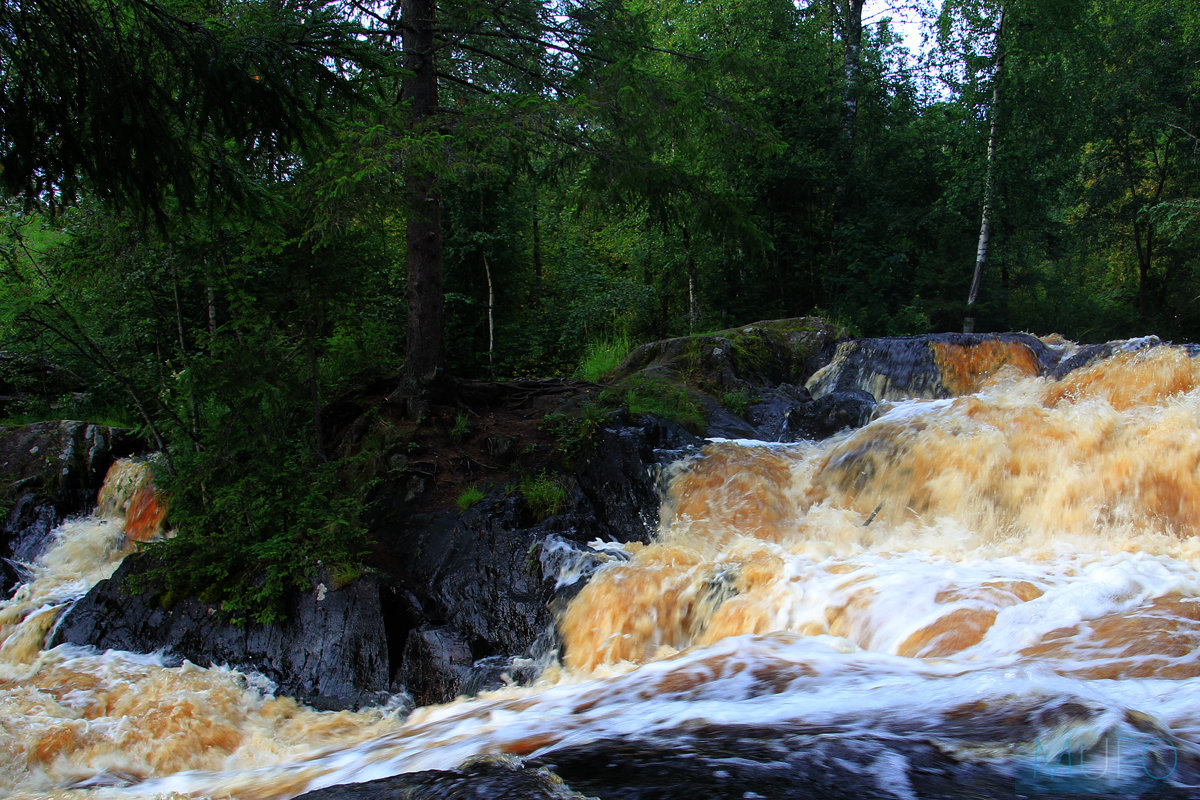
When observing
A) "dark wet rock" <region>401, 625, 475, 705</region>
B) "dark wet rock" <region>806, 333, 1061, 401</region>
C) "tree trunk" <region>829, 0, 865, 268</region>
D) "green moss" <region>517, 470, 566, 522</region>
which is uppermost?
"tree trunk" <region>829, 0, 865, 268</region>

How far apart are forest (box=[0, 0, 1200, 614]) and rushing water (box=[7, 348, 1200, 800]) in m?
2.01

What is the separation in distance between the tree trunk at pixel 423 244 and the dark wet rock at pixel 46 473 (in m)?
4.95

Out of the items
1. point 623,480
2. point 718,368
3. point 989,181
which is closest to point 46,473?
point 623,480

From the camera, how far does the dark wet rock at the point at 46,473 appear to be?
9.01 meters

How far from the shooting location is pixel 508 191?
9.51 metres

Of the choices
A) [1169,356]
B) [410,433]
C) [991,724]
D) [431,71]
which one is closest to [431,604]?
[410,433]

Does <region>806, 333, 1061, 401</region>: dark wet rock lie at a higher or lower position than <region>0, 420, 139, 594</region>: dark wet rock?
higher

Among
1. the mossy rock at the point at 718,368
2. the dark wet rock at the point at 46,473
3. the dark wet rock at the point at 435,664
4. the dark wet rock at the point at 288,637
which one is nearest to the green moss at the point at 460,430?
the mossy rock at the point at 718,368

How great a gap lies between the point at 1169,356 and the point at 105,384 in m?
14.7

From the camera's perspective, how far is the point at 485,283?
13930 millimetres

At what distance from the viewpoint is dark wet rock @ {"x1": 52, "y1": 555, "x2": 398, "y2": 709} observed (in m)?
5.75

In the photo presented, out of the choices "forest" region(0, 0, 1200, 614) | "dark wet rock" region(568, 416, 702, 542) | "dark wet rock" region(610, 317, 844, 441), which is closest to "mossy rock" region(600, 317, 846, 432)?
"dark wet rock" region(610, 317, 844, 441)

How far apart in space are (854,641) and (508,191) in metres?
7.16

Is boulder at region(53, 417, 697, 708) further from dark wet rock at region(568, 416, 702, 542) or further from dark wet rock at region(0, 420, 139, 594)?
dark wet rock at region(0, 420, 139, 594)
